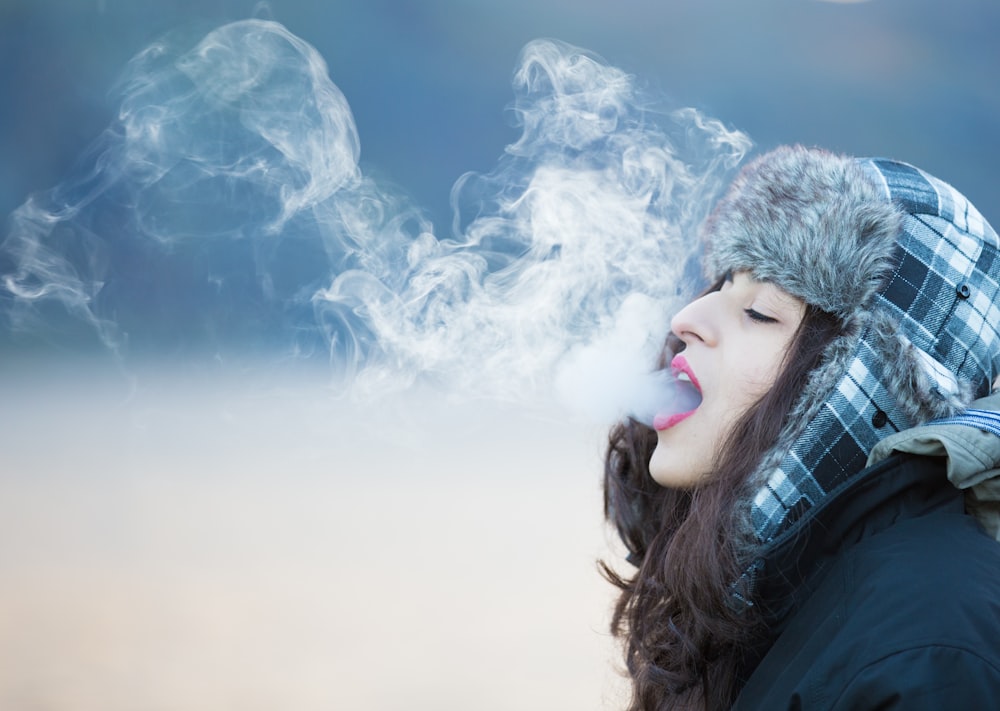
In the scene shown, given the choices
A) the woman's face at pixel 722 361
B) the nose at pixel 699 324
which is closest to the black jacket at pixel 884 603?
the woman's face at pixel 722 361

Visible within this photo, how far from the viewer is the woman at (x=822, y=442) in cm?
88

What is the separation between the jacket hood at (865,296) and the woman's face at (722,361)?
0.03 m

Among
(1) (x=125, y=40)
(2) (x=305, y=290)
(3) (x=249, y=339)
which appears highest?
(1) (x=125, y=40)

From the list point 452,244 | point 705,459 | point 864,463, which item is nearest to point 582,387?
point 705,459

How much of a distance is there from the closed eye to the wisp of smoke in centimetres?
48

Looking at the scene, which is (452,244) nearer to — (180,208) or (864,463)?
(180,208)

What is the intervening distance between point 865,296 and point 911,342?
0.08 meters

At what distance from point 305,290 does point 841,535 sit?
1.64 m

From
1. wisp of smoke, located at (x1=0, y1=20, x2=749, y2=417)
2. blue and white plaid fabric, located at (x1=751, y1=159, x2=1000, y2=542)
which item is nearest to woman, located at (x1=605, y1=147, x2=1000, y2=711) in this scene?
blue and white plaid fabric, located at (x1=751, y1=159, x2=1000, y2=542)

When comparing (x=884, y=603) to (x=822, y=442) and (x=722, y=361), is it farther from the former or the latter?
(x=722, y=361)

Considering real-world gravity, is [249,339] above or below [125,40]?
below

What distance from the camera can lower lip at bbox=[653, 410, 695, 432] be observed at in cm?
116

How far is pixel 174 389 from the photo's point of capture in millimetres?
2562

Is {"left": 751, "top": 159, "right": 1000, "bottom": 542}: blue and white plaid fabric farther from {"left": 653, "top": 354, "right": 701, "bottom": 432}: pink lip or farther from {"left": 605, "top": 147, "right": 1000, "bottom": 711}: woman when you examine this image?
{"left": 653, "top": 354, "right": 701, "bottom": 432}: pink lip
